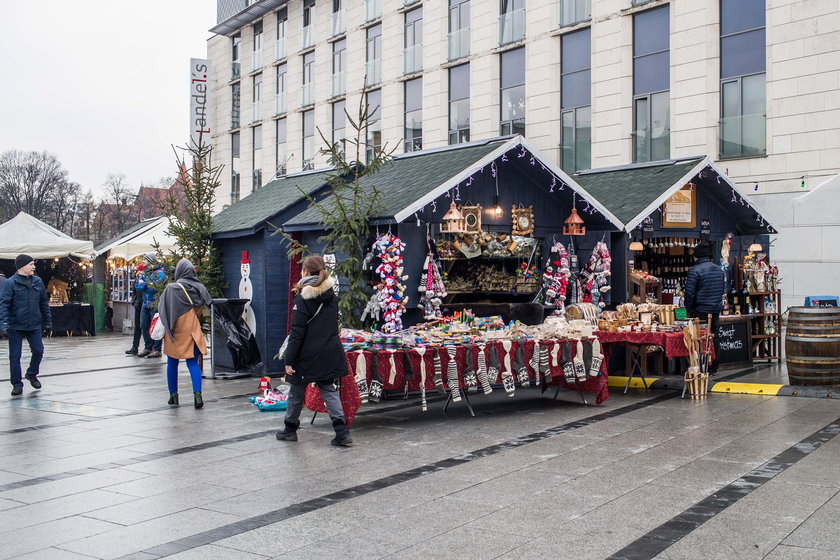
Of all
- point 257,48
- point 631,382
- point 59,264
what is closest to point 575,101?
point 59,264

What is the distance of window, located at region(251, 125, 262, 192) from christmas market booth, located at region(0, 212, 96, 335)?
17637 millimetres

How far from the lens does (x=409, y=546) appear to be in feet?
16.9

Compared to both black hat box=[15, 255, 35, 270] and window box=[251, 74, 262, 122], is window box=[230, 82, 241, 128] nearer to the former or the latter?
window box=[251, 74, 262, 122]

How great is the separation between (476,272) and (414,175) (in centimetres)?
192

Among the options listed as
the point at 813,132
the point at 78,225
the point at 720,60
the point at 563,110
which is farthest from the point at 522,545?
the point at 78,225

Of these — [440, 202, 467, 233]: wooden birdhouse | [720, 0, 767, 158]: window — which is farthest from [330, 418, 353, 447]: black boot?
[720, 0, 767, 158]: window

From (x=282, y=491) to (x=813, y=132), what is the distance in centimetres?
1876

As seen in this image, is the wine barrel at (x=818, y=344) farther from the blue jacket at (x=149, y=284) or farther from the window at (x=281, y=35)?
the window at (x=281, y=35)

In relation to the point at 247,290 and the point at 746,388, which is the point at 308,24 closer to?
the point at 247,290

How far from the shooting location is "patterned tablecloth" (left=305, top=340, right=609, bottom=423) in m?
A: 9.02

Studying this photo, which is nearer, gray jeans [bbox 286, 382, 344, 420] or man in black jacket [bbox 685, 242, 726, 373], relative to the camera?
gray jeans [bbox 286, 382, 344, 420]

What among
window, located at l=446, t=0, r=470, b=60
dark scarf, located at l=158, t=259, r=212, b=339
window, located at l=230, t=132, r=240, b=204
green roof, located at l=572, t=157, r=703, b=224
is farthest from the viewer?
window, located at l=230, t=132, r=240, b=204

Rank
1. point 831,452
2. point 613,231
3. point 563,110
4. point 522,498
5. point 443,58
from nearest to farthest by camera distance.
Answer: point 522,498 → point 831,452 → point 613,231 → point 563,110 → point 443,58

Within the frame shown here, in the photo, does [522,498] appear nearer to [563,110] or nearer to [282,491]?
[282,491]
